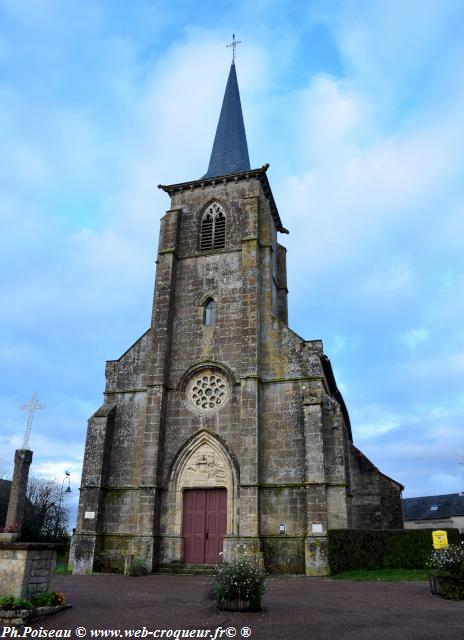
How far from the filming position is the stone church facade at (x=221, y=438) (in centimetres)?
1853

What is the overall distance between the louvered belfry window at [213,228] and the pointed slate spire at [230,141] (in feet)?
8.12

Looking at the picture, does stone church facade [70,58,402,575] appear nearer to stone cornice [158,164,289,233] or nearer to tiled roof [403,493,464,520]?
stone cornice [158,164,289,233]

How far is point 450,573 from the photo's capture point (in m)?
11.1

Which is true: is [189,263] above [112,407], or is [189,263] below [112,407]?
above

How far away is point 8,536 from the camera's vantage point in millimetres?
9719

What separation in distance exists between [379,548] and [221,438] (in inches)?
274

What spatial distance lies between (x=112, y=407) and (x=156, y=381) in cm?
230

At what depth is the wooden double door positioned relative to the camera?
1920 cm

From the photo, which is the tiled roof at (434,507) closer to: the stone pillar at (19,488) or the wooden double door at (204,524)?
the wooden double door at (204,524)

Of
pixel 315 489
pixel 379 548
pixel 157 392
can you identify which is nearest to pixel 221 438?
pixel 157 392

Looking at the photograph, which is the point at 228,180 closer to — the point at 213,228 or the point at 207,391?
the point at 213,228

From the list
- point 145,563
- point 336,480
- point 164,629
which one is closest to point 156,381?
point 145,563

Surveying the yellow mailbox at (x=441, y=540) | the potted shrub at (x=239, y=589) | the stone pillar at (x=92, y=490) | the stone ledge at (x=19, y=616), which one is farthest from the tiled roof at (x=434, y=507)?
the stone ledge at (x=19, y=616)

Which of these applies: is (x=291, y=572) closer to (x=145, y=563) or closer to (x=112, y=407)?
(x=145, y=563)
